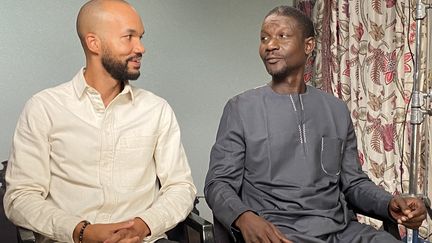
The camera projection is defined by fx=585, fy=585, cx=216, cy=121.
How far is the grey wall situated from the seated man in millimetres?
1221

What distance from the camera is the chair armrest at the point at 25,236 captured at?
5.22 ft

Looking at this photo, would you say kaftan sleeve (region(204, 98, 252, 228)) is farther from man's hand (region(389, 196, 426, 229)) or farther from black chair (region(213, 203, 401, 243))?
man's hand (region(389, 196, 426, 229))

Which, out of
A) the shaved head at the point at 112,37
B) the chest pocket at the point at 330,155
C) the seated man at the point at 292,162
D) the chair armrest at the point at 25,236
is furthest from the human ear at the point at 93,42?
the chest pocket at the point at 330,155

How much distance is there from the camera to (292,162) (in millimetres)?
1986

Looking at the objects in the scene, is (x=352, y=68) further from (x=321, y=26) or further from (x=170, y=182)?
(x=170, y=182)

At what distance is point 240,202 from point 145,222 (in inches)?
12.2

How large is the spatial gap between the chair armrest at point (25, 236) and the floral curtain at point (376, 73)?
1786 mm

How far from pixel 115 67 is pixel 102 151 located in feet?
0.89

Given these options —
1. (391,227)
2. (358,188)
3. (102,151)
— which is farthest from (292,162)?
(102,151)

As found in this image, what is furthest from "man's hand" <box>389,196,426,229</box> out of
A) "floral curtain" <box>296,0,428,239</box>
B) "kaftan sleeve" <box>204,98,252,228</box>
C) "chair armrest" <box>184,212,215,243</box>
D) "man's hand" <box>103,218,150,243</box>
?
"floral curtain" <box>296,0,428,239</box>

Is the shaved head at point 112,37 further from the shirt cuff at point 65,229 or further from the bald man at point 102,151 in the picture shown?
the shirt cuff at point 65,229

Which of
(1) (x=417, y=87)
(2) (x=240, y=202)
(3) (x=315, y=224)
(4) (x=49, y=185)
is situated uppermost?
(1) (x=417, y=87)

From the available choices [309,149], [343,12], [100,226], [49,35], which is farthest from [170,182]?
[343,12]

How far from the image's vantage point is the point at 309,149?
201 cm
